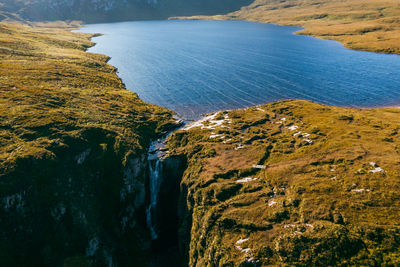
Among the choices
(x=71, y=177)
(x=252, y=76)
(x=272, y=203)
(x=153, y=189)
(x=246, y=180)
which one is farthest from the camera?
(x=252, y=76)

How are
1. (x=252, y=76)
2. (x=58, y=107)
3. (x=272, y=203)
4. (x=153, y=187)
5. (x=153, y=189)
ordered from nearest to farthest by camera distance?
(x=272, y=203)
(x=153, y=189)
(x=153, y=187)
(x=58, y=107)
(x=252, y=76)

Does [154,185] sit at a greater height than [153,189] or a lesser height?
greater

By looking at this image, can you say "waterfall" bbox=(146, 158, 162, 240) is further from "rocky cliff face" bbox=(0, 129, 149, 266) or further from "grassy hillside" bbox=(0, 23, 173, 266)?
"rocky cliff face" bbox=(0, 129, 149, 266)

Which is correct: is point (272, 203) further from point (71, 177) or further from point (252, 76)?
point (252, 76)

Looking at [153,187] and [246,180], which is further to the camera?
[153,187]

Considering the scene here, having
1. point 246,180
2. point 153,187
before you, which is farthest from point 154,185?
point 246,180

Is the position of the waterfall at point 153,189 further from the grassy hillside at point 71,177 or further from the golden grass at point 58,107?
the golden grass at point 58,107

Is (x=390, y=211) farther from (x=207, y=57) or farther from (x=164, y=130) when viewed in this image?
(x=207, y=57)
